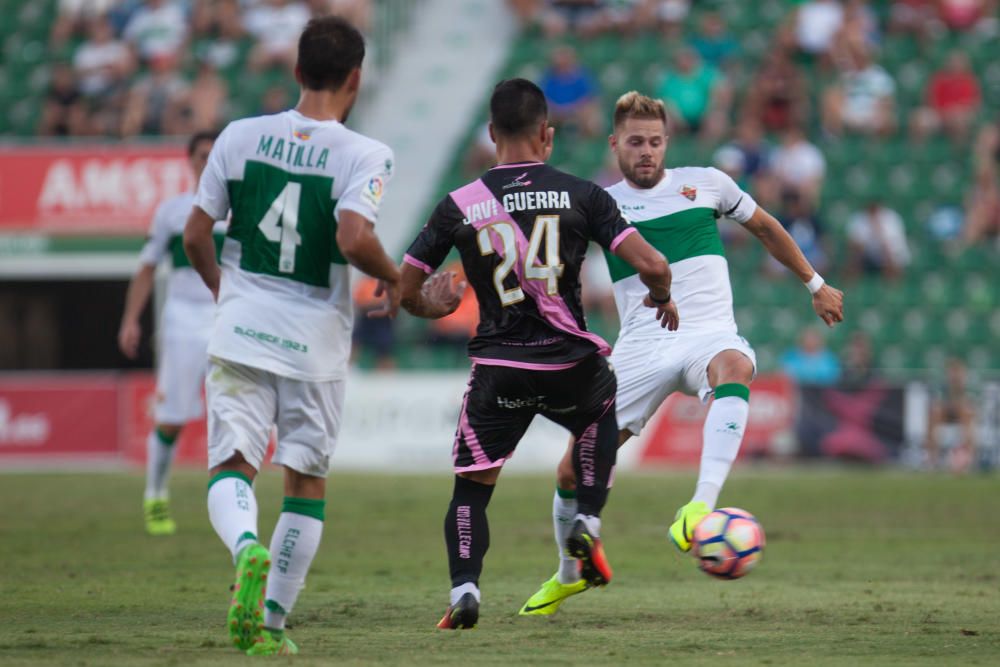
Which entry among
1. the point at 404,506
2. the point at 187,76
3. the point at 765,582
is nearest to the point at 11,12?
the point at 187,76

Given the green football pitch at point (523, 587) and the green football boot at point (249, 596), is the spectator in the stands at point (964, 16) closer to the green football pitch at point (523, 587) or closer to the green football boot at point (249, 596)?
the green football pitch at point (523, 587)

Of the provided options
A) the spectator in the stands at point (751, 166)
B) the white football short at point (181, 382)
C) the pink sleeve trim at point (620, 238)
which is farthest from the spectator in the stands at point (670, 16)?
the pink sleeve trim at point (620, 238)

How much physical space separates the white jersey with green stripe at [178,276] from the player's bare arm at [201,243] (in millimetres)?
5544

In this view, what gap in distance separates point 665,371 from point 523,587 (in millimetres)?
1597

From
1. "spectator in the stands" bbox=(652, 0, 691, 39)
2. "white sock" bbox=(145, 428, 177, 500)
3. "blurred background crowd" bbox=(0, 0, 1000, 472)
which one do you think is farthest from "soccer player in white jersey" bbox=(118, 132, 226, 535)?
"spectator in the stands" bbox=(652, 0, 691, 39)

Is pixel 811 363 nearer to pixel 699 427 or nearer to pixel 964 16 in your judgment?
pixel 699 427

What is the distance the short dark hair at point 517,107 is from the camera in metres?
7.35

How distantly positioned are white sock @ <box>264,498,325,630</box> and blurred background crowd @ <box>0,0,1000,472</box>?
1481 centimetres

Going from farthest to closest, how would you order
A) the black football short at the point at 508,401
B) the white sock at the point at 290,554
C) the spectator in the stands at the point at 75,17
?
the spectator in the stands at the point at 75,17 < the black football short at the point at 508,401 < the white sock at the point at 290,554

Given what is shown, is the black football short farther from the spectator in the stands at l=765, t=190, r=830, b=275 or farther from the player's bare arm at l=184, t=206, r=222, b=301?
the spectator in the stands at l=765, t=190, r=830, b=275

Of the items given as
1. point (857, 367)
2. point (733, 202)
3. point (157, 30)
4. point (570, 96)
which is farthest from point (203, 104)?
point (733, 202)

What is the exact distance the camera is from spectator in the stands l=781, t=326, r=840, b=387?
21344mm

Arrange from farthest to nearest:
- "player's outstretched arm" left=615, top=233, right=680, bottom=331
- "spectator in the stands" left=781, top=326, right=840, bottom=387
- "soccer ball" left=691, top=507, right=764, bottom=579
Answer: "spectator in the stands" left=781, top=326, right=840, bottom=387 < "soccer ball" left=691, top=507, right=764, bottom=579 < "player's outstretched arm" left=615, top=233, right=680, bottom=331

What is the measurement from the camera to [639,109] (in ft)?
28.8
